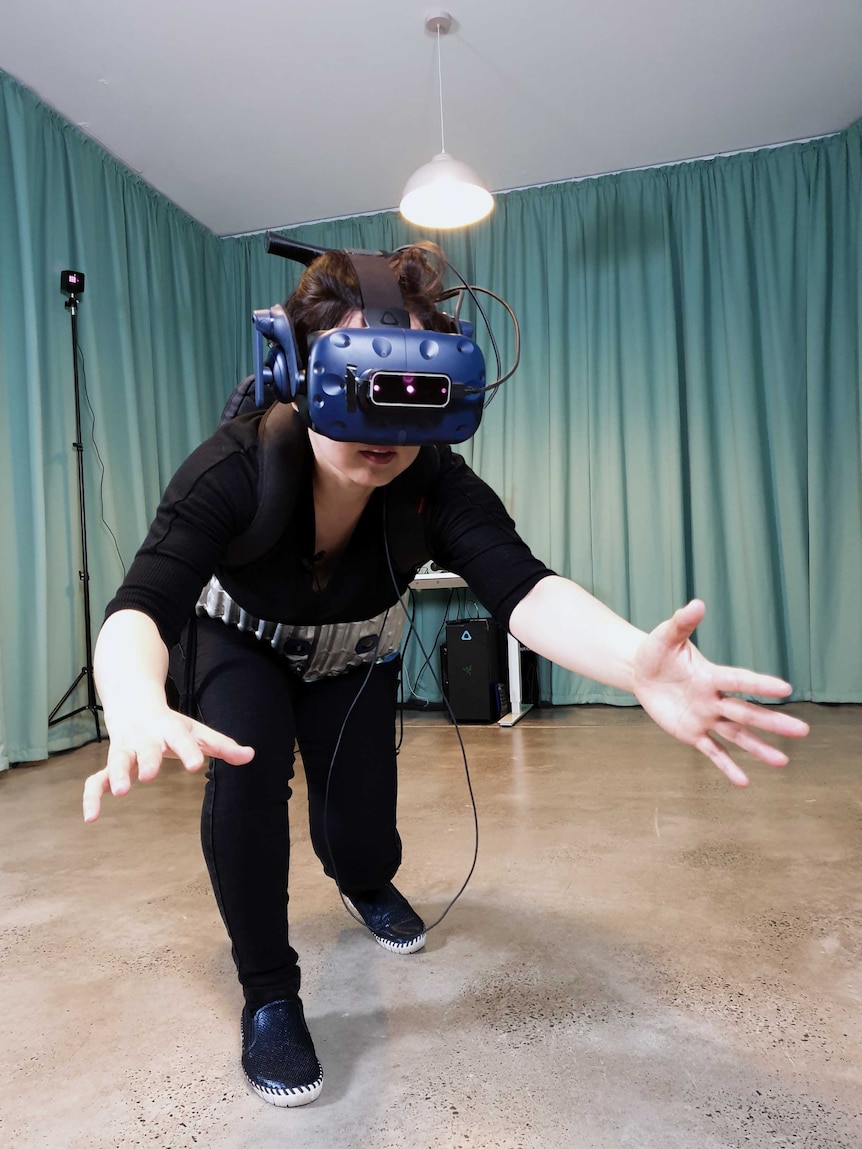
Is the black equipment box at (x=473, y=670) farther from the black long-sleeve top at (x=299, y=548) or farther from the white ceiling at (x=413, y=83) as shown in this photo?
the black long-sleeve top at (x=299, y=548)

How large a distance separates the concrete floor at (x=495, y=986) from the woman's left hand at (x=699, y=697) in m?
0.50

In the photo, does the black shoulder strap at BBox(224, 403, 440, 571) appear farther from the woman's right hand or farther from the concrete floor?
the concrete floor

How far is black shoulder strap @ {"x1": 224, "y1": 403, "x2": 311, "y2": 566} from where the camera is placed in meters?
1.00

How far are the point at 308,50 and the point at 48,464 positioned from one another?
1836mm

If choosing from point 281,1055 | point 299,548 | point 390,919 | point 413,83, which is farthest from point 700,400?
point 281,1055

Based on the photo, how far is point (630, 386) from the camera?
3.96 metres

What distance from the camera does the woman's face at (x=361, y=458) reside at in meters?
0.94

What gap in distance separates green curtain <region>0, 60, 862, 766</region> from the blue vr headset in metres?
2.73

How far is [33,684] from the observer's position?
3.08 m

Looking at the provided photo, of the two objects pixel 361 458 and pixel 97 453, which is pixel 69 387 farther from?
pixel 361 458

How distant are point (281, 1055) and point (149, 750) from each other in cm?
62

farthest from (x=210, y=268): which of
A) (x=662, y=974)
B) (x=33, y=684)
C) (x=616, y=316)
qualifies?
(x=662, y=974)

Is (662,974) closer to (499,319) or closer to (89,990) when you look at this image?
(89,990)

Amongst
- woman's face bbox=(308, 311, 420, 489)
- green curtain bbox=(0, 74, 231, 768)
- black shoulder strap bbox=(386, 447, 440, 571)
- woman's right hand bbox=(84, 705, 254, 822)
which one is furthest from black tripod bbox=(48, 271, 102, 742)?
woman's right hand bbox=(84, 705, 254, 822)
